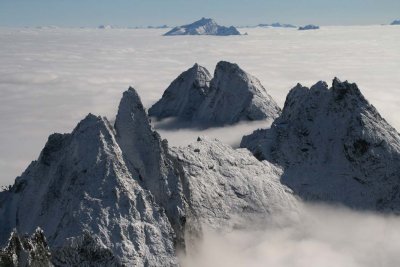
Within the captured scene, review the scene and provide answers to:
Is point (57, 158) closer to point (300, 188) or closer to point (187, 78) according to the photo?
point (300, 188)

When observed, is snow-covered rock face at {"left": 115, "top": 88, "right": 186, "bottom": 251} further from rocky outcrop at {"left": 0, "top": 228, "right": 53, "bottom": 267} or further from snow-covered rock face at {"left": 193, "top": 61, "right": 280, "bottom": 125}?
snow-covered rock face at {"left": 193, "top": 61, "right": 280, "bottom": 125}

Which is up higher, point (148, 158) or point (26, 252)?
point (148, 158)

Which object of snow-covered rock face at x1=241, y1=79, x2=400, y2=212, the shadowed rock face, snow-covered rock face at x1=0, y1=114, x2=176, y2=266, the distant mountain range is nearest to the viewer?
snow-covered rock face at x1=0, y1=114, x2=176, y2=266

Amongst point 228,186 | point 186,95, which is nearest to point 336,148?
point 228,186

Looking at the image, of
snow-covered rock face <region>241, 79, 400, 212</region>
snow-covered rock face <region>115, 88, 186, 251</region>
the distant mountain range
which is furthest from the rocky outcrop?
snow-covered rock face <region>241, 79, 400, 212</region>

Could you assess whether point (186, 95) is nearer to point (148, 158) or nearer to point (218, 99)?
point (218, 99)

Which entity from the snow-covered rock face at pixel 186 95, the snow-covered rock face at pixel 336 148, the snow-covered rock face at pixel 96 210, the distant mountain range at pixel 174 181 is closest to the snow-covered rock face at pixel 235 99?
the snow-covered rock face at pixel 186 95
